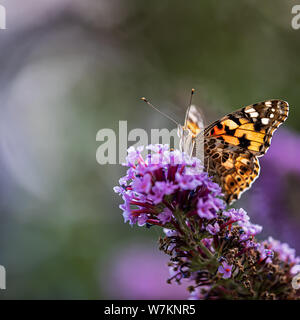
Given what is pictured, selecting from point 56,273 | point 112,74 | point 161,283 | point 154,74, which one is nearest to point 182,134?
point 161,283

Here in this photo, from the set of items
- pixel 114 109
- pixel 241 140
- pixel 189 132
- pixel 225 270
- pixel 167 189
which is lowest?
pixel 225 270

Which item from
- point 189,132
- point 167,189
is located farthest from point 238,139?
point 167,189

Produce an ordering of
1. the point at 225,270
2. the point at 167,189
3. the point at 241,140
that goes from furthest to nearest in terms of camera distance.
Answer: the point at 241,140 → the point at 225,270 → the point at 167,189

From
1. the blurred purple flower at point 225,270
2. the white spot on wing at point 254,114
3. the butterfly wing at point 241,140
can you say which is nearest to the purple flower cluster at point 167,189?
the blurred purple flower at point 225,270

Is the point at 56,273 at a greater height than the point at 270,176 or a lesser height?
lesser

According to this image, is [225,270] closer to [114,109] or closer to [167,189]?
[167,189]

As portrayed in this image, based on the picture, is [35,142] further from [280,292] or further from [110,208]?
[280,292]
